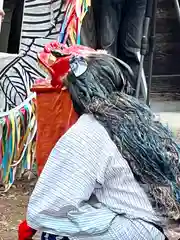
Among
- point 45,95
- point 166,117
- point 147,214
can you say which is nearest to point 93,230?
point 147,214

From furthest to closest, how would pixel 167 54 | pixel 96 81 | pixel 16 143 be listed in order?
pixel 167 54, pixel 16 143, pixel 96 81

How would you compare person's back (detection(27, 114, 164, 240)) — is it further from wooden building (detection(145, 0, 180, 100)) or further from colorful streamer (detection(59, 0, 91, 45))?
wooden building (detection(145, 0, 180, 100))

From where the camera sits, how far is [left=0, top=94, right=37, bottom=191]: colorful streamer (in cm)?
369

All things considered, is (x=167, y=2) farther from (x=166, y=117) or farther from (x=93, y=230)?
(x=93, y=230)

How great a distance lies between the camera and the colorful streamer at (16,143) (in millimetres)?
3688

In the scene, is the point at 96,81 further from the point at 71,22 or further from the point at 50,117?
the point at 71,22

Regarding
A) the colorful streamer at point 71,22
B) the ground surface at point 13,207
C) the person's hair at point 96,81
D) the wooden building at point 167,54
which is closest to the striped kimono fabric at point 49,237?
the person's hair at point 96,81

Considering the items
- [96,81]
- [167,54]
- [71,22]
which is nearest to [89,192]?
[96,81]

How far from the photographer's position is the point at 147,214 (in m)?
1.85

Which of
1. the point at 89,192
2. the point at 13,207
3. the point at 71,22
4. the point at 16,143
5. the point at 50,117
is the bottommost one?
the point at 13,207

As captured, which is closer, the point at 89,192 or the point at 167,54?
the point at 89,192

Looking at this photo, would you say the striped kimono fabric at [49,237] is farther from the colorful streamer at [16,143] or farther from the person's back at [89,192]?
the colorful streamer at [16,143]

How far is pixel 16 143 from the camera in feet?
12.1

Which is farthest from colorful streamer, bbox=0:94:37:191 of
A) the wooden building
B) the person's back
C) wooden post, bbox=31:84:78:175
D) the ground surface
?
the wooden building
